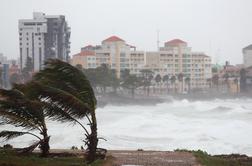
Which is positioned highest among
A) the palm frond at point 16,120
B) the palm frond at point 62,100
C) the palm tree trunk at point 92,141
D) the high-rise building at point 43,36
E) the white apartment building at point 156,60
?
the high-rise building at point 43,36

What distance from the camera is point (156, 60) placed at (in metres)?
95.1

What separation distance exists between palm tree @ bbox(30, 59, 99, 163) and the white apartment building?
260 ft

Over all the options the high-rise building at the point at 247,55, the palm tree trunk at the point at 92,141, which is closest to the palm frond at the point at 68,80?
the palm tree trunk at the point at 92,141

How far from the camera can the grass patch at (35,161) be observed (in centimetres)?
862

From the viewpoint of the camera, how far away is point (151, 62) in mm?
95062

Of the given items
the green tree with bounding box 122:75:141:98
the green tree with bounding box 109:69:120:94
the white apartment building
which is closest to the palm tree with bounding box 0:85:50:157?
the green tree with bounding box 109:69:120:94

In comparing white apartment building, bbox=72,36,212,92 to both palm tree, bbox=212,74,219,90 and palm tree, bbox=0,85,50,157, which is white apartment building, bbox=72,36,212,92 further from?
palm tree, bbox=0,85,50,157

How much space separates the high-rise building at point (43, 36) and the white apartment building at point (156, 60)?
17.7ft

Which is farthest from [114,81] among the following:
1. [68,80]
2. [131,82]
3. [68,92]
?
[68,92]

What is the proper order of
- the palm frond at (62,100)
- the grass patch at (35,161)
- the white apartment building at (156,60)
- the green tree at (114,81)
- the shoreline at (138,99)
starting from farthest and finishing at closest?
1. the white apartment building at (156,60)
2. the green tree at (114,81)
3. the shoreline at (138,99)
4. the palm frond at (62,100)
5. the grass patch at (35,161)

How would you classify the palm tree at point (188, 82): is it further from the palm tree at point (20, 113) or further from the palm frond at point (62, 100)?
the palm frond at point (62, 100)

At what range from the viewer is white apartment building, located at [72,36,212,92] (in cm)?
8906

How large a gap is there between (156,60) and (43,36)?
24462mm

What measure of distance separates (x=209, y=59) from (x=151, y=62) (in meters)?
14.4
